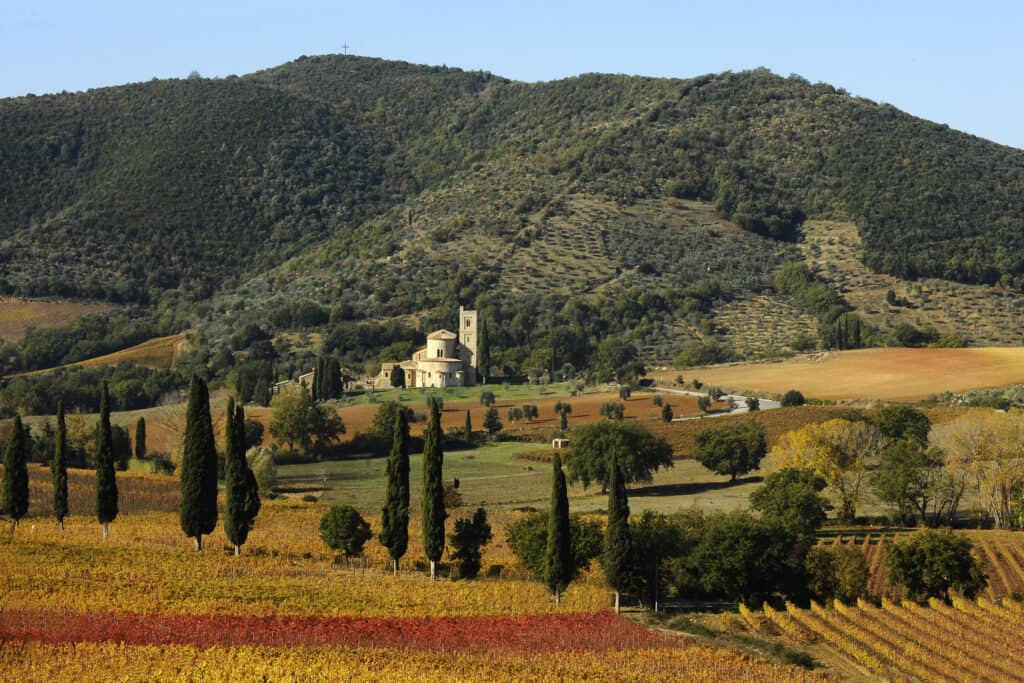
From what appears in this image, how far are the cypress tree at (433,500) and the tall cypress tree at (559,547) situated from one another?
16.5ft

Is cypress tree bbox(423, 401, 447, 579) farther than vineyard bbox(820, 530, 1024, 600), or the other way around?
vineyard bbox(820, 530, 1024, 600)

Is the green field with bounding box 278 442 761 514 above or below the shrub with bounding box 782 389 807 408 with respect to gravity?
below

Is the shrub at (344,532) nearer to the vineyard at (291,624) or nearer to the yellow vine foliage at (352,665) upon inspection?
the vineyard at (291,624)

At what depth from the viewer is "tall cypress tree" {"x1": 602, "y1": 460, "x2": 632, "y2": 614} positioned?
51.6 metres

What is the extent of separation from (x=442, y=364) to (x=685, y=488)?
2035 inches

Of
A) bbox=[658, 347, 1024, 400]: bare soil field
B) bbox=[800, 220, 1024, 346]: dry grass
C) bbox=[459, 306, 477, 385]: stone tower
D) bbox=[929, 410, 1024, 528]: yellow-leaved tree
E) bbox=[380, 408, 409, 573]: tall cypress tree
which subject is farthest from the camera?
bbox=[800, 220, 1024, 346]: dry grass

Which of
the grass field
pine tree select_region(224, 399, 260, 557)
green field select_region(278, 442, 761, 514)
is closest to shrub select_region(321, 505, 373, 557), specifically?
pine tree select_region(224, 399, 260, 557)

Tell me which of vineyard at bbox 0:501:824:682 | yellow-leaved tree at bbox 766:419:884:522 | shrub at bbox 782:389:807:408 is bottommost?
vineyard at bbox 0:501:824:682

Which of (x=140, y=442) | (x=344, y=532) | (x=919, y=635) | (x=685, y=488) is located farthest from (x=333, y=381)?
(x=919, y=635)

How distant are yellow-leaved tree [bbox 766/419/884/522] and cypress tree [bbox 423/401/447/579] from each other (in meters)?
30.6

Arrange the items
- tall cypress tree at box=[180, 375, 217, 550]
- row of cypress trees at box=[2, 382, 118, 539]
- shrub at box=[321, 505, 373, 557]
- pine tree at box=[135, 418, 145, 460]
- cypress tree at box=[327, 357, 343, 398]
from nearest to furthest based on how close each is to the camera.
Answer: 1. tall cypress tree at box=[180, 375, 217, 550]
2. shrub at box=[321, 505, 373, 557]
3. row of cypress trees at box=[2, 382, 118, 539]
4. pine tree at box=[135, 418, 145, 460]
5. cypress tree at box=[327, 357, 343, 398]

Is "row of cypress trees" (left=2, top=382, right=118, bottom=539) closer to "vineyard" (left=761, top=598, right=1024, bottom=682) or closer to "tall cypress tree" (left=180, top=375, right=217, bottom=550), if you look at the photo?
"tall cypress tree" (left=180, top=375, right=217, bottom=550)

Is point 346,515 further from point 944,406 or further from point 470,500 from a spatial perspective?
point 944,406

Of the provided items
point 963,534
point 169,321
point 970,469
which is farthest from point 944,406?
point 169,321
